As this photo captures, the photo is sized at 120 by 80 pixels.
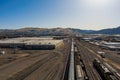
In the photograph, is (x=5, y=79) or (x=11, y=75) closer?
(x=5, y=79)

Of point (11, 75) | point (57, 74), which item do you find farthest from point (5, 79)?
point (57, 74)

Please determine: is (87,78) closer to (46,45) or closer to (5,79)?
(5,79)

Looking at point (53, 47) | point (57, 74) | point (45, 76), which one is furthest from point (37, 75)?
point (53, 47)

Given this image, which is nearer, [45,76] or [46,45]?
[45,76]

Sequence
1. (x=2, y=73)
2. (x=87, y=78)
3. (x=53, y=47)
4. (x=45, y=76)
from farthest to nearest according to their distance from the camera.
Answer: (x=53, y=47) < (x=2, y=73) < (x=45, y=76) < (x=87, y=78)

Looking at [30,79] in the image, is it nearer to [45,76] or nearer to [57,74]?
[45,76]

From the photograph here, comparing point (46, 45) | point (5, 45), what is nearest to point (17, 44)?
point (5, 45)

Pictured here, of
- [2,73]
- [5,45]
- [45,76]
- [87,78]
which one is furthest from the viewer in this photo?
[5,45]

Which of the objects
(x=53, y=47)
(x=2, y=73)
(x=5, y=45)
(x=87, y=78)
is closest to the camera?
(x=87, y=78)

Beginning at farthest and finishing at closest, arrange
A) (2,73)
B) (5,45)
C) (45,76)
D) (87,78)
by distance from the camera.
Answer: (5,45) → (2,73) → (45,76) → (87,78)
